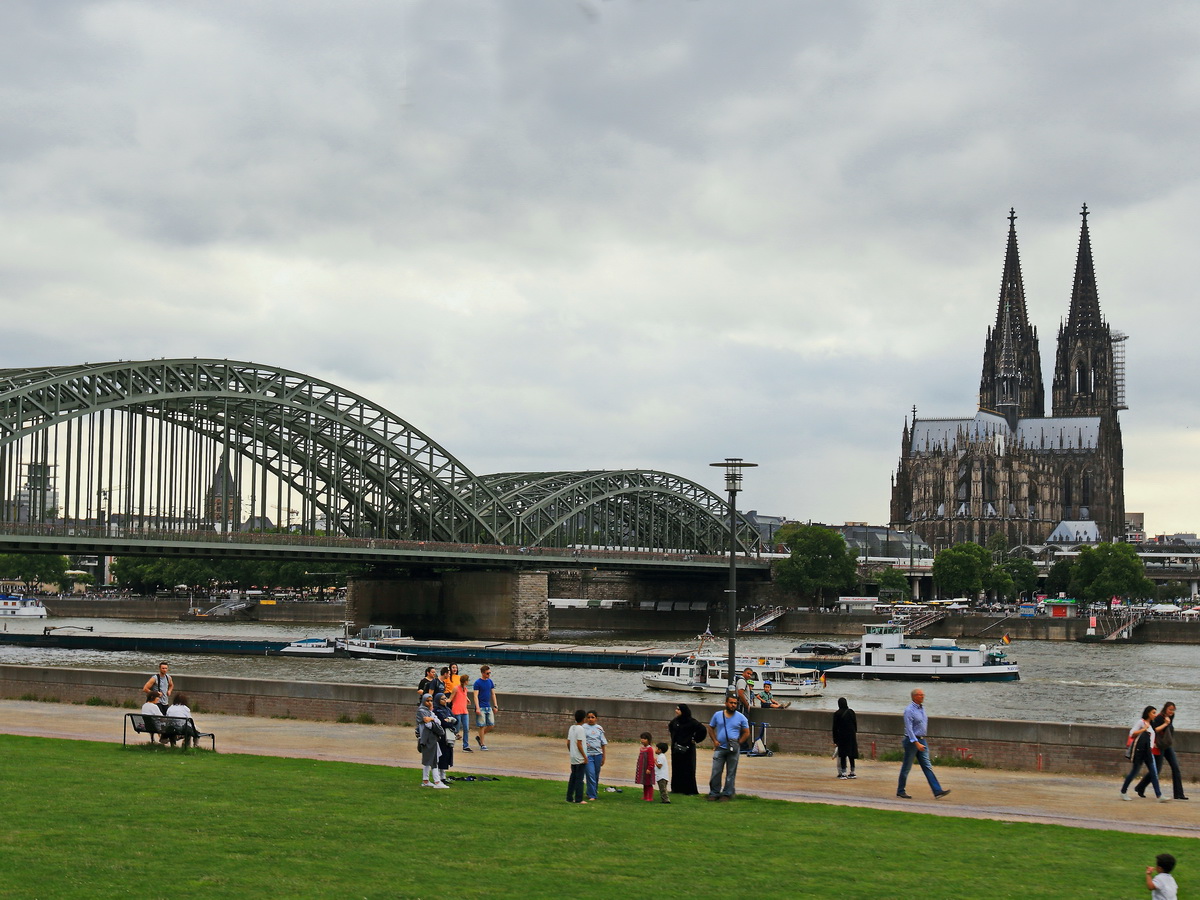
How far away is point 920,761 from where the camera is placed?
24.4 m

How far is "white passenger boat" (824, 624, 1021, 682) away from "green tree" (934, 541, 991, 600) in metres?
91.6

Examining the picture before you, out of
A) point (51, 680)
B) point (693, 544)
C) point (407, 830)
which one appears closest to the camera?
point (407, 830)

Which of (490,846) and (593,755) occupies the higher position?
(593,755)

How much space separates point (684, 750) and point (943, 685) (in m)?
59.8

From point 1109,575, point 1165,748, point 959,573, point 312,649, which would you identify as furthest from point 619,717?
point 959,573

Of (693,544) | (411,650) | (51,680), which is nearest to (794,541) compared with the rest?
(693,544)

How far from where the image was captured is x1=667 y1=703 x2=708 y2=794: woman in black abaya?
78.2 ft

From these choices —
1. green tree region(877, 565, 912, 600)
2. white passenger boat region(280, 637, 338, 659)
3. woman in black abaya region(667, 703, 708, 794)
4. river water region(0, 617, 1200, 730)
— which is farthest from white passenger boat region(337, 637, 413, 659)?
green tree region(877, 565, 912, 600)

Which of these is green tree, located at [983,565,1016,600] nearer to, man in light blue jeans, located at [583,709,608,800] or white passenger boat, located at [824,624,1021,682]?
white passenger boat, located at [824,624,1021,682]

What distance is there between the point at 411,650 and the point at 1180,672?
49.0 metres

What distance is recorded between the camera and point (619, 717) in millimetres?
32719

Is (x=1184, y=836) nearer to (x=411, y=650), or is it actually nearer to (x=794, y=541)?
(x=411, y=650)

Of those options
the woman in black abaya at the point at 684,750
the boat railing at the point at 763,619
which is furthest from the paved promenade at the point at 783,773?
the boat railing at the point at 763,619

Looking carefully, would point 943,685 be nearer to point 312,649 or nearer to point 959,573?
point 312,649
